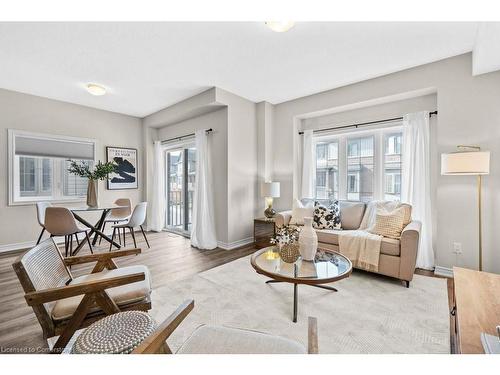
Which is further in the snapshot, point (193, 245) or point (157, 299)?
point (193, 245)

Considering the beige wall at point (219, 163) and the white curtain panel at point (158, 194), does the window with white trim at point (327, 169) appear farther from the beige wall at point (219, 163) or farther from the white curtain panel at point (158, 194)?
the white curtain panel at point (158, 194)

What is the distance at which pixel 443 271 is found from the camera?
2850 millimetres

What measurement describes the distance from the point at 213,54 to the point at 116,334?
2.73m

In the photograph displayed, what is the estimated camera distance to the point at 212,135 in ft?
14.0

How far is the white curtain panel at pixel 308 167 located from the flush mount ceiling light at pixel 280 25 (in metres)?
2.18

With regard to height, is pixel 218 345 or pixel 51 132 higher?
pixel 51 132

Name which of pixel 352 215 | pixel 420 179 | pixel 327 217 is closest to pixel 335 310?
pixel 327 217

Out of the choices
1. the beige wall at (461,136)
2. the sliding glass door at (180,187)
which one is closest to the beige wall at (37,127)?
the sliding glass door at (180,187)

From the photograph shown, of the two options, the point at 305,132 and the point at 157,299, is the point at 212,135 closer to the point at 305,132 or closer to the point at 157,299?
the point at 305,132

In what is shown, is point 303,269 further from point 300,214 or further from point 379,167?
point 379,167
